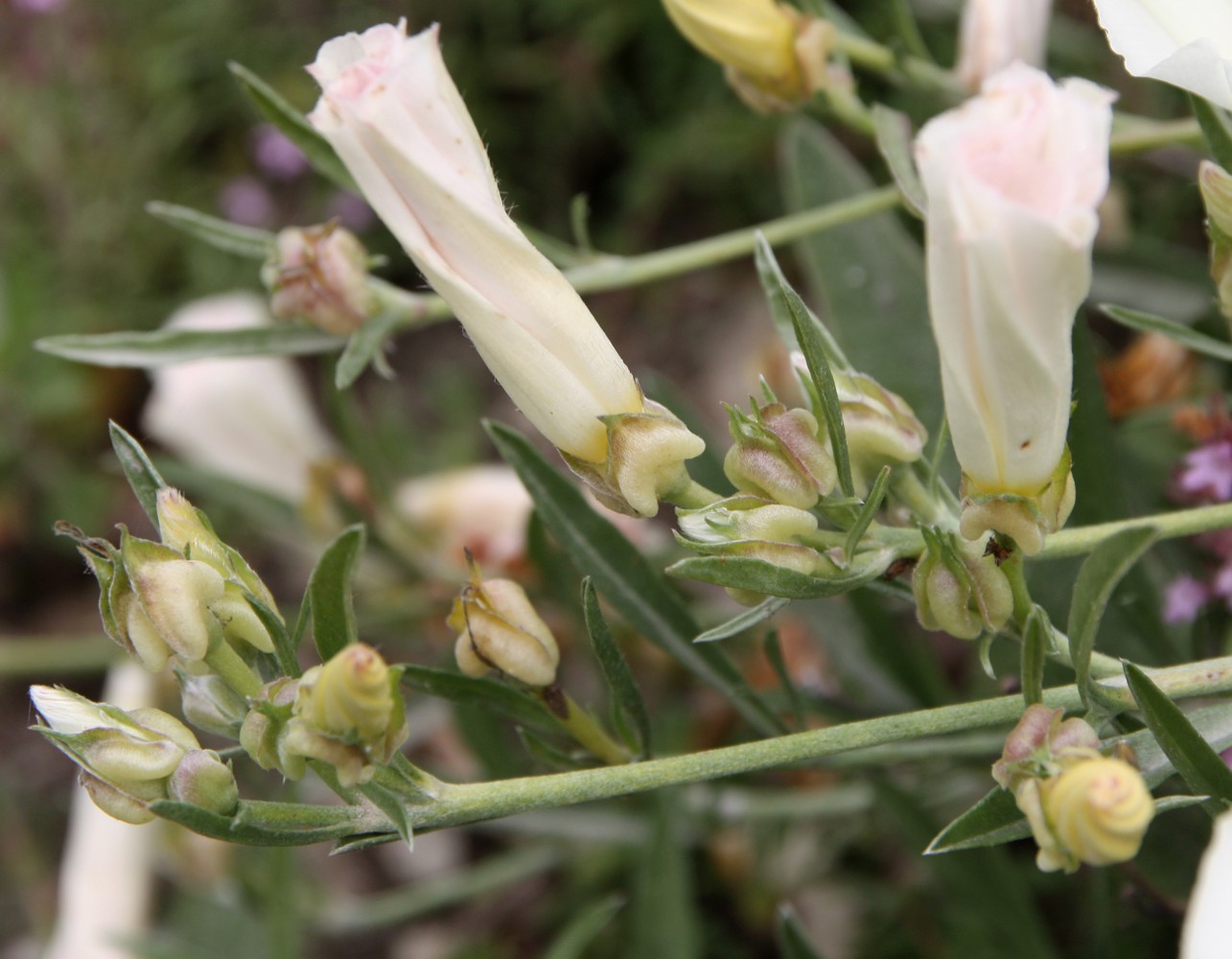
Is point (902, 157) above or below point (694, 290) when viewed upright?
above

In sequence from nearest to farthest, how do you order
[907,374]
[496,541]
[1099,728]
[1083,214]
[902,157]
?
[1083,214], [1099,728], [902,157], [907,374], [496,541]

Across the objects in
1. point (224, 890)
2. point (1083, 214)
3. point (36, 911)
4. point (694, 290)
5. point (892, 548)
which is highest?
point (1083, 214)

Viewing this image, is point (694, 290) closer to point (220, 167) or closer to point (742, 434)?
point (220, 167)

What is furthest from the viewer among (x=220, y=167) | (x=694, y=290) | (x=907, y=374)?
(x=220, y=167)

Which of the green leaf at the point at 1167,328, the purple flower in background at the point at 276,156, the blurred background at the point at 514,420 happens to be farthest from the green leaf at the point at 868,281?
the purple flower in background at the point at 276,156

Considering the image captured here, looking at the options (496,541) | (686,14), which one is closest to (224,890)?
(496,541)

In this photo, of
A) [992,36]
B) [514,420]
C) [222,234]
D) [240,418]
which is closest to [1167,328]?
[992,36]
